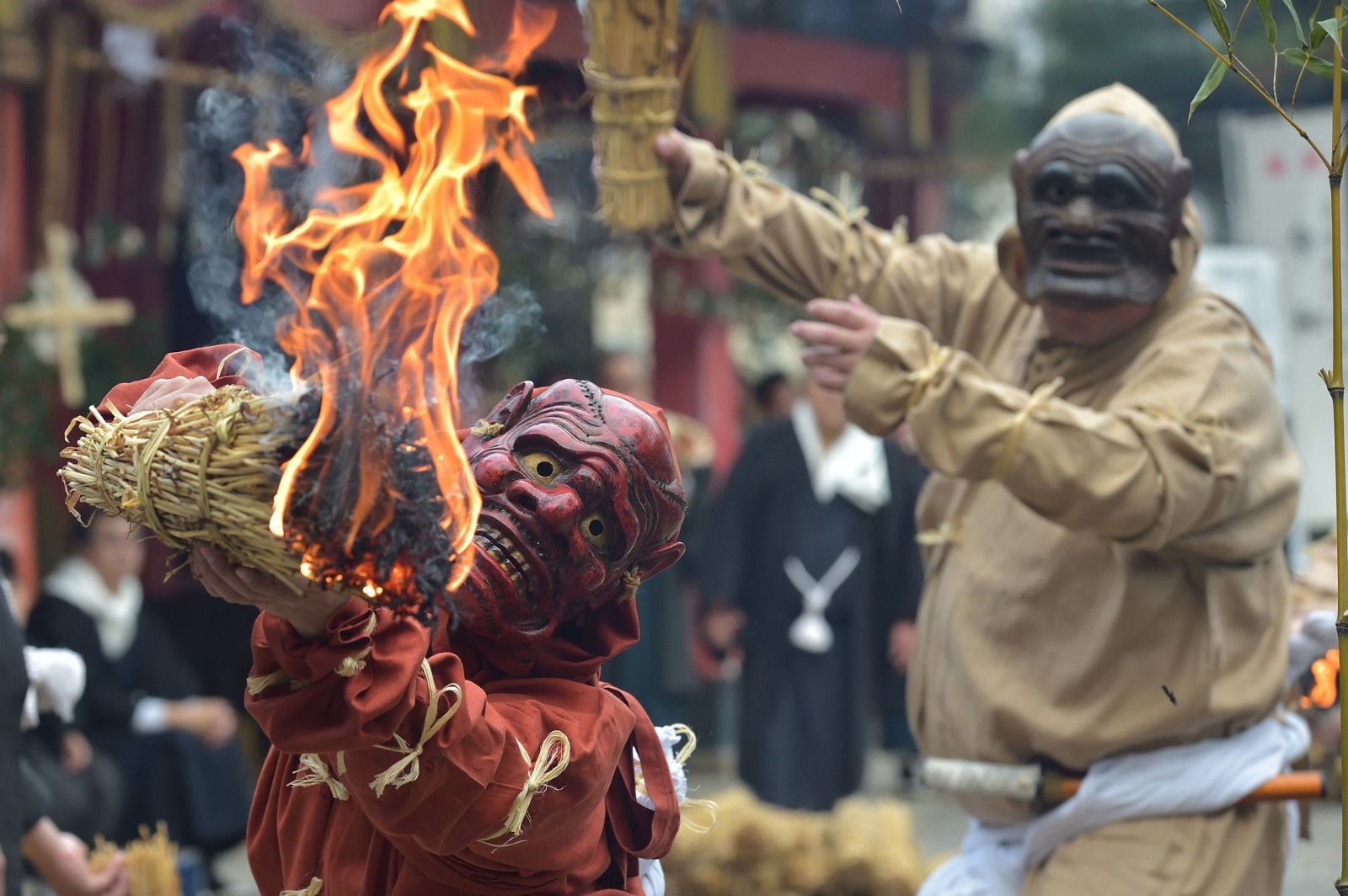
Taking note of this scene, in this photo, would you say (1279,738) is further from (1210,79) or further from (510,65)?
(510,65)

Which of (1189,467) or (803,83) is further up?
(803,83)

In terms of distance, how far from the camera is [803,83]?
12125 mm

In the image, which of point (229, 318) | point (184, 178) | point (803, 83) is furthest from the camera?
point (803, 83)

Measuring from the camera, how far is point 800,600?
8641 millimetres

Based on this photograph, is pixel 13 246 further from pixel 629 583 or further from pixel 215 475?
pixel 215 475

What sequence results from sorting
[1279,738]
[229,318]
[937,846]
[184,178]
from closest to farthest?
[229,318], [1279,738], [937,846], [184,178]

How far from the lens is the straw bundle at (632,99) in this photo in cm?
397

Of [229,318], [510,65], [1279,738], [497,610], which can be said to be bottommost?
[1279,738]

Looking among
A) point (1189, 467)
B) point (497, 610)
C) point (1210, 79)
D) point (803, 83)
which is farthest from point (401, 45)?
point (803, 83)

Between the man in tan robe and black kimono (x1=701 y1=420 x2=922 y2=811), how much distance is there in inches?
166

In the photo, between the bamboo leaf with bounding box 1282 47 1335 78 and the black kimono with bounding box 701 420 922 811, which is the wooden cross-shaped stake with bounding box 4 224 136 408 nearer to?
the black kimono with bounding box 701 420 922 811

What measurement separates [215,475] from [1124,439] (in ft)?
7.60

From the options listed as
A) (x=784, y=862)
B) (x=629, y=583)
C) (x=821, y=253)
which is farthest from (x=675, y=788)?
(x=784, y=862)

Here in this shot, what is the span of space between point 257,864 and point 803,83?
32.6 feet
